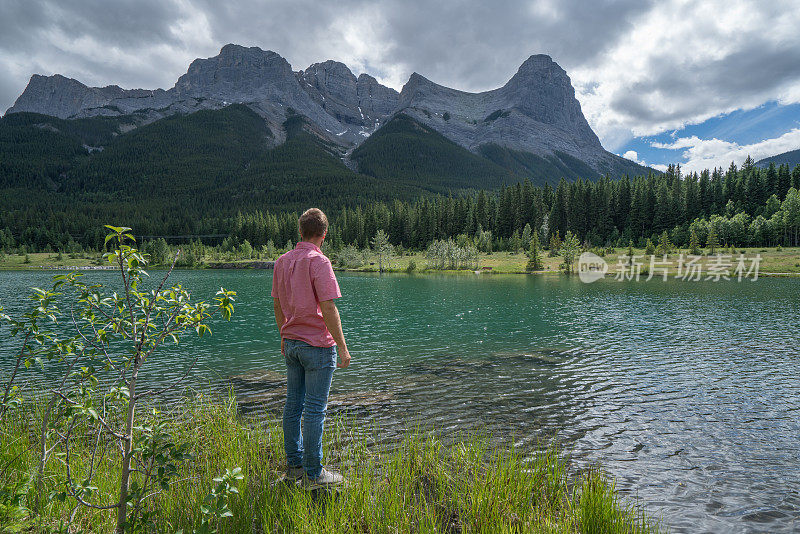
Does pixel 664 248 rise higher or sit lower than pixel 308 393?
higher

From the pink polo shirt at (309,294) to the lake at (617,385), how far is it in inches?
289

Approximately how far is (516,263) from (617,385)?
10097 centimetres

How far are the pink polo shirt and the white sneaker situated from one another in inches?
85.6

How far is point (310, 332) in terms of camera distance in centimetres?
622

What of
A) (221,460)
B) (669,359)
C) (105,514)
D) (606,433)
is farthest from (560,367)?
(105,514)

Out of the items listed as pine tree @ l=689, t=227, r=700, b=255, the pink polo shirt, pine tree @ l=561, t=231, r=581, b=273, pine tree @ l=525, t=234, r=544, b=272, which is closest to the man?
the pink polo shirt

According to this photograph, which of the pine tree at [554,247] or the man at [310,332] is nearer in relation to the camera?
the man at [310,332]

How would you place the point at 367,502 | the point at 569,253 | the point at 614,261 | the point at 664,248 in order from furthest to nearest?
the point at 664,248 < the point at 614,261 < the point at 569,253 < the point at 367,502

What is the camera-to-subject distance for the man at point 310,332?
6121 millimetres

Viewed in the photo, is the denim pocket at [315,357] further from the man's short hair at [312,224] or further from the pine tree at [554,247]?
the pine tree at [554,247]

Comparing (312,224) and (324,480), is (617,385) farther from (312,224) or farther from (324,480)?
(312,224)
